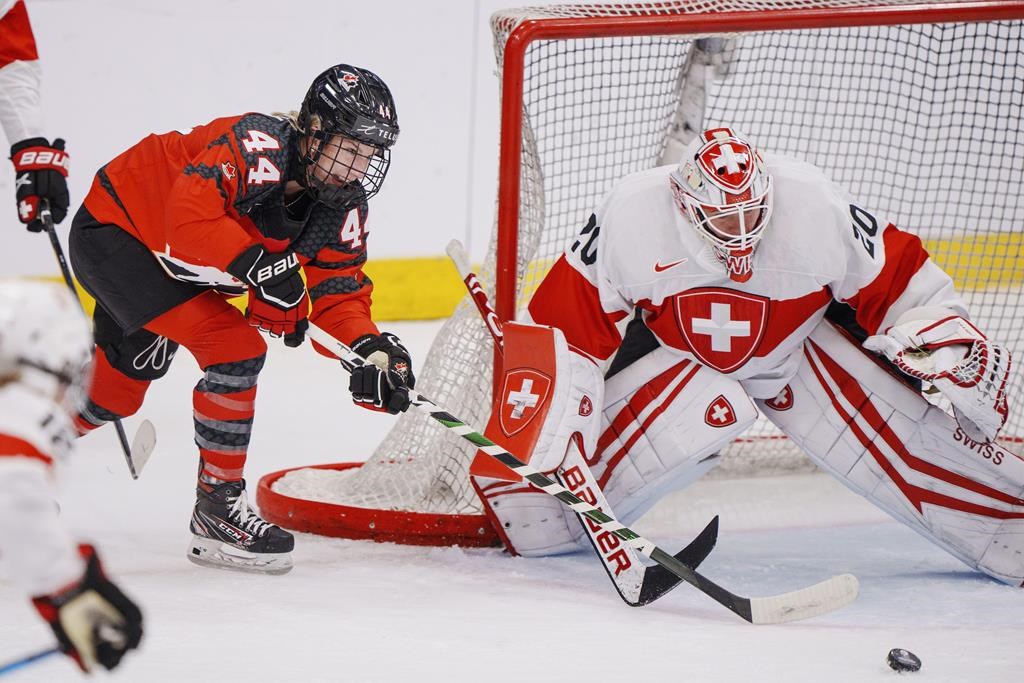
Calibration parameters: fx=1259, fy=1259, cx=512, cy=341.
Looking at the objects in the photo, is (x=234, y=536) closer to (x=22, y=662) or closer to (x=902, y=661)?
(x=22, y=662)

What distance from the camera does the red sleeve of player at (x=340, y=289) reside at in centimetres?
251

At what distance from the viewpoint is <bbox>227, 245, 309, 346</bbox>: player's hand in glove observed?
219cm

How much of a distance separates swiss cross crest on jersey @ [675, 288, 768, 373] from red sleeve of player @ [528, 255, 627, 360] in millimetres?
139

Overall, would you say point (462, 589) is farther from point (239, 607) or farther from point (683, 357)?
point (683, 357)

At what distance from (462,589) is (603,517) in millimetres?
306

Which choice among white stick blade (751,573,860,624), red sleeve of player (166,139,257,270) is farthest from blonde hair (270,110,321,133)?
white stick blade (751,573,860,624)

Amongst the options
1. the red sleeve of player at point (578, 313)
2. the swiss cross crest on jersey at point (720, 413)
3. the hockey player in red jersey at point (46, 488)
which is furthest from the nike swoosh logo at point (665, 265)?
the hockey player in red jersey at point (46, 488)

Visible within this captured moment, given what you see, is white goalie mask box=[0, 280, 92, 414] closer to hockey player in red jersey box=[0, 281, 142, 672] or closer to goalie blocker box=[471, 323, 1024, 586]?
hockey player in red jersey box=[0, 281, 142, 672]

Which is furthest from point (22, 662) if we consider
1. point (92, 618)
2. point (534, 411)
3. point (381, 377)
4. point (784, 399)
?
point (784, 399)

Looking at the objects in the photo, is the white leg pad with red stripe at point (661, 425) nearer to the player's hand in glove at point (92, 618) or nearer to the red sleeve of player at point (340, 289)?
the red sleeve of player at point (340, 289)

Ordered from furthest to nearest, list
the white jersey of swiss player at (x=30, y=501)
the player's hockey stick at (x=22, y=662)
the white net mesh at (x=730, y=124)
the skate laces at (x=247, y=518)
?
the white net mesh at (x=730, y=124) < the skate laces at (x=247, y=518) < the player's hockey stick at (x=22, y=662) < the white jersey of swiss player at (x=30, y=501)

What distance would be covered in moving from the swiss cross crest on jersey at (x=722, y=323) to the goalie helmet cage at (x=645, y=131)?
0.41 meters

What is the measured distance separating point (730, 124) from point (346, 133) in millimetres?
2072

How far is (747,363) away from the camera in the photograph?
2.53m
